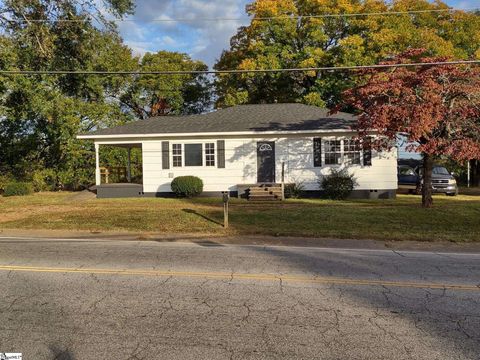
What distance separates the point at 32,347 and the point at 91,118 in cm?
2744

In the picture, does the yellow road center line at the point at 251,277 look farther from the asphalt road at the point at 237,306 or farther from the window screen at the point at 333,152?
the window screen at the point at 333,152

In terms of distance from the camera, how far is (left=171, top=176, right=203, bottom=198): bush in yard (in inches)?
828

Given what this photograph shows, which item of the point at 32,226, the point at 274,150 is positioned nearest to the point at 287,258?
the point at 32,226

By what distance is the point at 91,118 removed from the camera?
96.9 ft

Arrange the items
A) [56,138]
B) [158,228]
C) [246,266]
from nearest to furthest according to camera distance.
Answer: [246,266]
[158,228]
[56,138]

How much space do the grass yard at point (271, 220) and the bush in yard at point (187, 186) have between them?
128 inches

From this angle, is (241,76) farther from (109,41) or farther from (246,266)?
(246,266)

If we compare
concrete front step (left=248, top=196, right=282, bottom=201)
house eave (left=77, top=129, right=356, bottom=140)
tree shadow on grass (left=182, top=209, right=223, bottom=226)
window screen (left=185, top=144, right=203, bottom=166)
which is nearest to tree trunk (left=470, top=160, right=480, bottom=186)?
house eave (left=77, top=129, right=356, bottom=140)

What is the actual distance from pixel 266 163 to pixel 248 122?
105 inches

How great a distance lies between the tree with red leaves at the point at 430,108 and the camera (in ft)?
44.7

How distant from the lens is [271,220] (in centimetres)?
1399

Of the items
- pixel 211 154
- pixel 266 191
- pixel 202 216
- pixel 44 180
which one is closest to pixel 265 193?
pixel 266 191

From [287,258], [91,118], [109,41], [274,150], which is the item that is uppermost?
[109,41]

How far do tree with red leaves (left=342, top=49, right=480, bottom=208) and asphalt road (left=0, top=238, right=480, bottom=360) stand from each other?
6.10 meters
